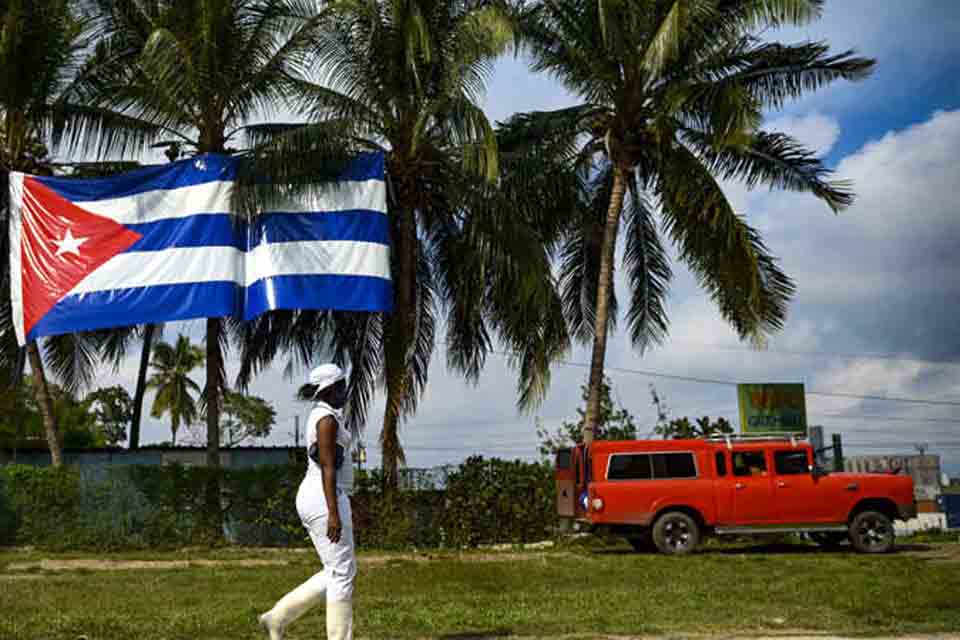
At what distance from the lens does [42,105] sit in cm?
2397

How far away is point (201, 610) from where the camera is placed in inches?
399

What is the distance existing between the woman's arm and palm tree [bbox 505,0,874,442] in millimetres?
16294

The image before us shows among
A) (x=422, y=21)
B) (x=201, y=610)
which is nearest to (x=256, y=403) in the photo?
(x=422, y=21)

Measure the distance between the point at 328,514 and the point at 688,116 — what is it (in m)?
18.4

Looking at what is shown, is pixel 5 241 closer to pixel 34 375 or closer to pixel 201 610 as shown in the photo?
pixel 34 375

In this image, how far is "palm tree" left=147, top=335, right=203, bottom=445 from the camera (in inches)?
2421

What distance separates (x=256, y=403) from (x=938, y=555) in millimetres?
58326

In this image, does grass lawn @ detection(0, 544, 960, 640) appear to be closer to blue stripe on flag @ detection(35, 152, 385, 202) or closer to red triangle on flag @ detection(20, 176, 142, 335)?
red triangle on flag @ detection(20, 176, 142, 335)

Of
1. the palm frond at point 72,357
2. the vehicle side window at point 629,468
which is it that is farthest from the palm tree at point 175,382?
the vehicle side window at point 629,468

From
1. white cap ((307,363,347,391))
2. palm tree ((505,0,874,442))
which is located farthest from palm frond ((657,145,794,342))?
white cap ((307,363,347,391))

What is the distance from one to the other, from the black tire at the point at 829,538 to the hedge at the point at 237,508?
505 cm

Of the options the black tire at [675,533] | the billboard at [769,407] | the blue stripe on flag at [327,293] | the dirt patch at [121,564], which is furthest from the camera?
the billboard at [769,407]

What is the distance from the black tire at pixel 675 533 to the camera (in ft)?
59.0

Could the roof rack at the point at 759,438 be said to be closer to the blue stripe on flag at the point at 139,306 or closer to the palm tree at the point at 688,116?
the palm tree at the point at 688,116
